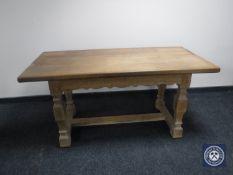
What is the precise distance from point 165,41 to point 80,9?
0.95 m

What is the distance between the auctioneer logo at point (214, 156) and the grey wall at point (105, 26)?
1.15 meters

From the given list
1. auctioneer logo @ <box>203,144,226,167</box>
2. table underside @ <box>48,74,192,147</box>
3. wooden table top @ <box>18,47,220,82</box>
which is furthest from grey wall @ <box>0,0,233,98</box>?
auctioneer logo @ <box>203,144,226,167</box>

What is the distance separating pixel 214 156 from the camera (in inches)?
59.7

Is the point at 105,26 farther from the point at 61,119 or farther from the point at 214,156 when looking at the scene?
the point at 214,156

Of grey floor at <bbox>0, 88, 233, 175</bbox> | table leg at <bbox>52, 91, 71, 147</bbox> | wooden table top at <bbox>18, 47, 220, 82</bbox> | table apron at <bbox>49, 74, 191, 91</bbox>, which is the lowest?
grey floor at <bbox>0, 88, 233, 175</bbox>

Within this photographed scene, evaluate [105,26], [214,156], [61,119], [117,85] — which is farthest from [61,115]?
[214,156]

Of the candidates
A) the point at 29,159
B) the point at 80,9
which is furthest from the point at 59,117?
the point at 80,9

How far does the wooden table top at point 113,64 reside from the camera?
54.2 inches

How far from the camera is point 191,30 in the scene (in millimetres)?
2180

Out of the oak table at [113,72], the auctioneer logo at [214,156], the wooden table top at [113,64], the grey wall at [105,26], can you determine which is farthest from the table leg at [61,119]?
the auctioneer logo at [214,156]

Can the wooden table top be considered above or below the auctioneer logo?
above

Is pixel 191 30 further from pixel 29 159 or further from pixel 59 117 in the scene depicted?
pixel 29 159

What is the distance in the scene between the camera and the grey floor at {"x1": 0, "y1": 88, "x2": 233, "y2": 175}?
1482mm

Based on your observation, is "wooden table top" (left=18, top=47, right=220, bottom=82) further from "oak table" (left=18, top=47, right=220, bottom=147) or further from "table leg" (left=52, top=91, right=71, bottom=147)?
"table leg" (left=52, top=91, right=71, bottom=147)
